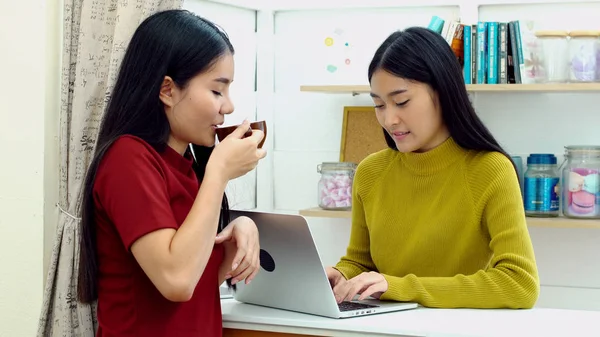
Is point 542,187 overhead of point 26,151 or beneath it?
beneath

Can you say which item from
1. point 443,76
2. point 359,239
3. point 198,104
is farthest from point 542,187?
point 198,104

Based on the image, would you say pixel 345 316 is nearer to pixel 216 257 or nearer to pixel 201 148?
pixel 216 257

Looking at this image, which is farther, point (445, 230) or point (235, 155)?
point (445, 230)

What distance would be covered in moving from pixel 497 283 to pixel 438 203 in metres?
0.28

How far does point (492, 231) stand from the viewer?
71.7 inches

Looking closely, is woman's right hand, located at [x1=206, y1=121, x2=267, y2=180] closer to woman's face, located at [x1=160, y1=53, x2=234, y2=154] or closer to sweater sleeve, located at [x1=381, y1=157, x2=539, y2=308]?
woman's face, located at [x1=160, y1=53, x2=234, y2=154]

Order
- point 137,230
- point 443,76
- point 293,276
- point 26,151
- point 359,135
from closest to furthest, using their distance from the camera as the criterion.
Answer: point 137,230 < point 293,276 < point 443,76 < point 26,151 < point 359,135

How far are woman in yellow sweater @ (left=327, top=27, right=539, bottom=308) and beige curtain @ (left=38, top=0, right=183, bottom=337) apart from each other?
2.15 ft

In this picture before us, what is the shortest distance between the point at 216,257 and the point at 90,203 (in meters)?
0.28

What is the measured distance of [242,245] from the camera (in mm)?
1568

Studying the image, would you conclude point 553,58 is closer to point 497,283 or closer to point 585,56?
point 585,56

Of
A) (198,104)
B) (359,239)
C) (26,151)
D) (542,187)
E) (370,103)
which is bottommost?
(359,239)

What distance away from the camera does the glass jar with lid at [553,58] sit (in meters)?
2.98

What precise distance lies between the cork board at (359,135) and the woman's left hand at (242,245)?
1.80 metres
